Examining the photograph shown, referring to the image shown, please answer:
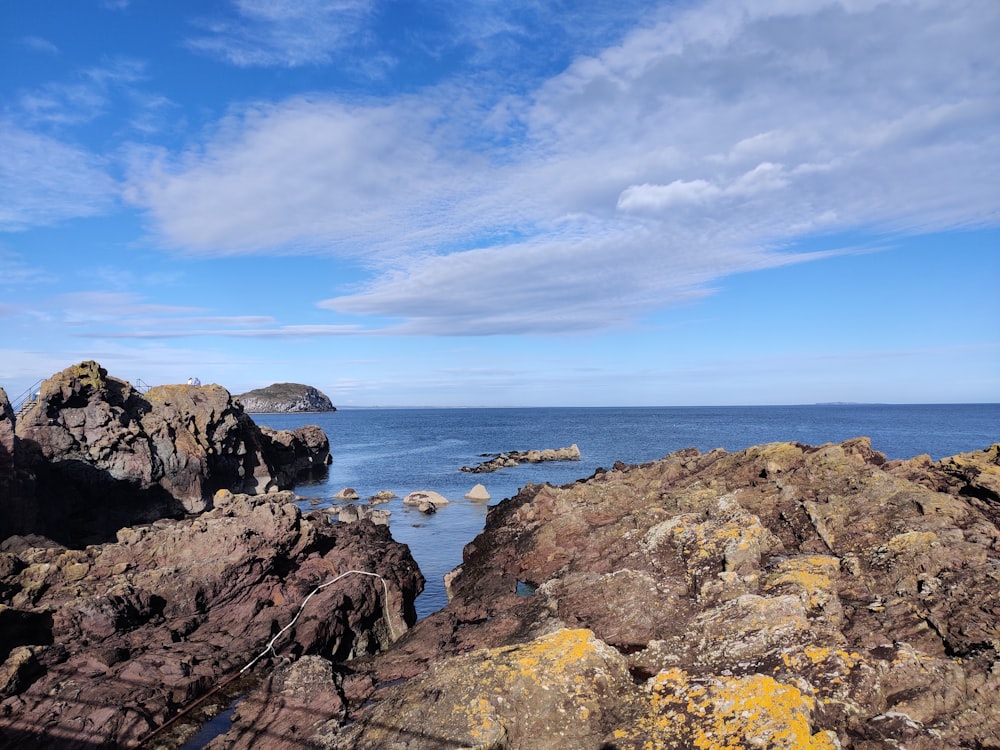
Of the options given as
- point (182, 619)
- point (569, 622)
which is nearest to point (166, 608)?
point (182, 619)

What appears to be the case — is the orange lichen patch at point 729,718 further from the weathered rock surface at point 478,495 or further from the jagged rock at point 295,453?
the jagged rock at point 295,453

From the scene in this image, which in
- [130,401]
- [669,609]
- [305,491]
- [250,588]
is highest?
[130,401]

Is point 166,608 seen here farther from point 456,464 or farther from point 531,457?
point 531,457

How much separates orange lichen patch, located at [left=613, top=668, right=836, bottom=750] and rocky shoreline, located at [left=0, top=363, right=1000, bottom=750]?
0.11 ft

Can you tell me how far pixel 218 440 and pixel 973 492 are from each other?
52.3 m

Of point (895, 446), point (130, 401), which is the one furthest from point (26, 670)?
point (895, 446)

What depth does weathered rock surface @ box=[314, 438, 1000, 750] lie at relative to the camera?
8.95 metres

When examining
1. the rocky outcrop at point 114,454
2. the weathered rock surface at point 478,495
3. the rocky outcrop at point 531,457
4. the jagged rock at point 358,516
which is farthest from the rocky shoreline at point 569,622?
the rocky outcrop at point 531,457

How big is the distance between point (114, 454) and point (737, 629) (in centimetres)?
4399

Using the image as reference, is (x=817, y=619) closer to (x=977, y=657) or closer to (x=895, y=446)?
(x=977, y=657)

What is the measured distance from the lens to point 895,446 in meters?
97.4

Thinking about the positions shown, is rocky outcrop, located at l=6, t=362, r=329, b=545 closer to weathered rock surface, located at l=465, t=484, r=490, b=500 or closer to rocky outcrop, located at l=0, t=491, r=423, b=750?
rocky outcrop, located at l=0, t=491, r=423, b=750

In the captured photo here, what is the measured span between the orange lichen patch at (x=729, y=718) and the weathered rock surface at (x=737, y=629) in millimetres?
27

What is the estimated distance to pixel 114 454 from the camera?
1657 inches
